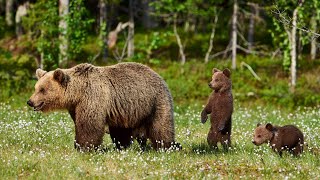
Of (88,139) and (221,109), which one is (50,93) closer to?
(88,139)

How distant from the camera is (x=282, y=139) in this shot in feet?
32.5

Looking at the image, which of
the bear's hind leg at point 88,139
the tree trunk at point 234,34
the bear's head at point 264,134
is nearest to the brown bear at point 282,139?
the bear's head at point 264,134

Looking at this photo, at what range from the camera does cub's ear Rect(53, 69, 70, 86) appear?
384 inches

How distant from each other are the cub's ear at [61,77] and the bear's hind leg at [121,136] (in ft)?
4.36

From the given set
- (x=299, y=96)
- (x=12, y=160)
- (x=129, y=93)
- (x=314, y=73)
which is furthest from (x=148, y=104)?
(x=314, y=73)

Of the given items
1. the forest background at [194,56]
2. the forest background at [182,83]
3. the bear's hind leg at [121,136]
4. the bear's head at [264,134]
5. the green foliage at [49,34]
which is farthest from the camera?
the green foliage at [49,34]

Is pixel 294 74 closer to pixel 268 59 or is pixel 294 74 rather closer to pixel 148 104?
pixel 268 59

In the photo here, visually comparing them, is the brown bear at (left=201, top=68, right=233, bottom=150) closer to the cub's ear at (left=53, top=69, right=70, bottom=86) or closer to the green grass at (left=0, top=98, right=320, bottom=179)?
the green grass at (left=0, top=98, right=320, bottom=179)

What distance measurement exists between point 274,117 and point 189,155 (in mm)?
6910

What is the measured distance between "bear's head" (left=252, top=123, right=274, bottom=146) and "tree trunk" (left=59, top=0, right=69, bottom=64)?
13.0m

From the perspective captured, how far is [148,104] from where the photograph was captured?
10.2 m

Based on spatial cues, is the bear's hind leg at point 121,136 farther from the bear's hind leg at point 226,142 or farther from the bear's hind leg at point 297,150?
the bear's hind leg at point 297,150

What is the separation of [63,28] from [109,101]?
41.6 feet

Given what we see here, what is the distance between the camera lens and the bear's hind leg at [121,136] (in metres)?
10.7
